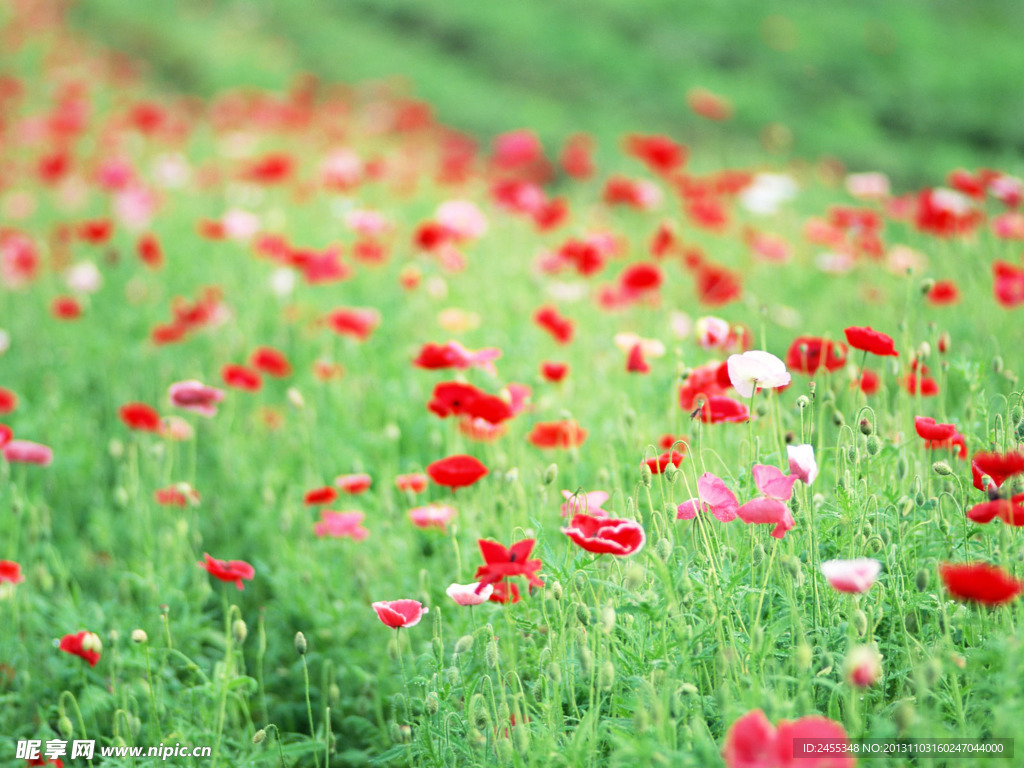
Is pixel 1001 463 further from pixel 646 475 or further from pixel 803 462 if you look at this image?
pixel 646 475

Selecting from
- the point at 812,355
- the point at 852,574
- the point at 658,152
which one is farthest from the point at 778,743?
the point at 658,152

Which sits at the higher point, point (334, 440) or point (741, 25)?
point (741, 25)

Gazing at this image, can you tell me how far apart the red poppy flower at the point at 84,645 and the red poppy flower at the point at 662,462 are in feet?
3.84

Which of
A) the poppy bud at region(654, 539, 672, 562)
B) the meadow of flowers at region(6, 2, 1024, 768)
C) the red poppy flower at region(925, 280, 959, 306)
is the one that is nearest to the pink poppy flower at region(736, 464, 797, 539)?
the meadow of flowers at region(6, 2, 1024, 768)

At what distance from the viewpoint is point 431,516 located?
197cm

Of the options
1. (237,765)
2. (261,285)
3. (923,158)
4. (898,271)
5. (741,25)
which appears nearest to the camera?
(237,765)

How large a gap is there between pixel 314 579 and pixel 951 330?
7.84 ft

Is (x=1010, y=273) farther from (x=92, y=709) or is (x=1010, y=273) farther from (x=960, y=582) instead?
(x=92, y=709)

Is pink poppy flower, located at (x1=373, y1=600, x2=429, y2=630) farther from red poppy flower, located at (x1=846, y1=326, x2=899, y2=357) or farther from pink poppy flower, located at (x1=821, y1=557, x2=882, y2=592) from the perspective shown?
red poppy flower, located at (x1=846, y1=326, x2=899, y2=357)

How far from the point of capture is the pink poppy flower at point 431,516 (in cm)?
198

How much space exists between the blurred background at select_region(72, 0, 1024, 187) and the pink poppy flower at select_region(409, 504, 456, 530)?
192 inches

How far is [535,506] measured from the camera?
2.11 meters

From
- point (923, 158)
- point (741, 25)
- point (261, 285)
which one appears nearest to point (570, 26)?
point (741, 25)

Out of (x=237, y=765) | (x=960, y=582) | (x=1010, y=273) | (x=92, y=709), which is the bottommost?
(x=92, y=709)
